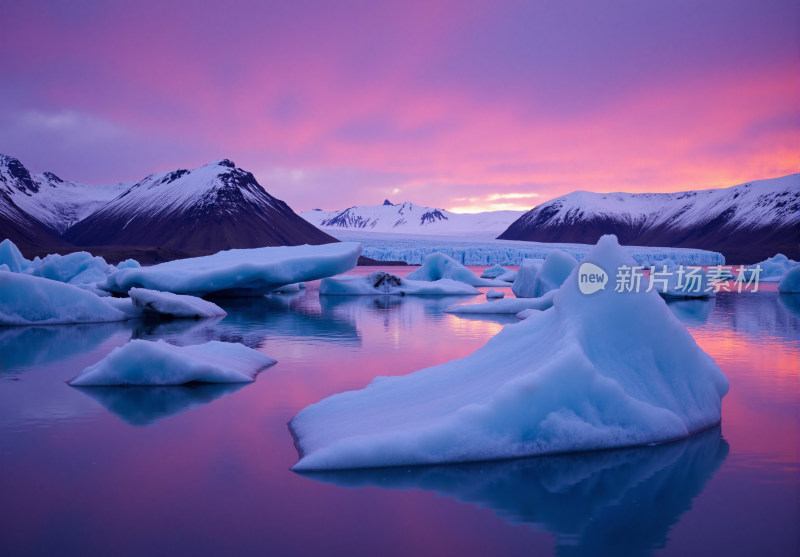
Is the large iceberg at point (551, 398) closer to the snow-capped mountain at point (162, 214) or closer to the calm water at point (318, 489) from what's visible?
the calm water at point (318, 489)

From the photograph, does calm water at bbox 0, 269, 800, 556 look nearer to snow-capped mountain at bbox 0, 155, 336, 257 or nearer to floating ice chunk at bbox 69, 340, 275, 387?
floating ice chunk at bbox 69, 340, 275, 387

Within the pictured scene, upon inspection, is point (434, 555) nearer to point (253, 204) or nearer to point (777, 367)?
point (777, 367)

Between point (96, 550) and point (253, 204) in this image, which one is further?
point (253, 204)

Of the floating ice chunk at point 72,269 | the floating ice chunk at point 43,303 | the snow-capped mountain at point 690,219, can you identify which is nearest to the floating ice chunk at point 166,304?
the floating ice chunk at point 43,303

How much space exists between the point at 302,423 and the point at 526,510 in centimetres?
216

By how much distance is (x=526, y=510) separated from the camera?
351 centimetres

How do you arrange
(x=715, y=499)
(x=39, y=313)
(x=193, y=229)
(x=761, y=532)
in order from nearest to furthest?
1. (x=761, y=532)
2. (x=715, y=499)
3. (x=39, y=313)
4. (x=193, y=229)

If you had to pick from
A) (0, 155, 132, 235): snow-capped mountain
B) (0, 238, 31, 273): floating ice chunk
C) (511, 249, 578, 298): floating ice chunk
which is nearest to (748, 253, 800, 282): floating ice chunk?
(511, 249, 578, 298): floating ice chunk

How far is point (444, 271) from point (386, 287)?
4.74 meters

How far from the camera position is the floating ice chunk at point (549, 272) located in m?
17.5

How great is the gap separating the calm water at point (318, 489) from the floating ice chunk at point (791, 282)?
58.5ft

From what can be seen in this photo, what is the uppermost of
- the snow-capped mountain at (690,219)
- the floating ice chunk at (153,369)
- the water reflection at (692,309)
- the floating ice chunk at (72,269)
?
the snow-capped mountain at (690,219)

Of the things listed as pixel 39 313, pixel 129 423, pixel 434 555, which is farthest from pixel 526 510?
pixel 39 313

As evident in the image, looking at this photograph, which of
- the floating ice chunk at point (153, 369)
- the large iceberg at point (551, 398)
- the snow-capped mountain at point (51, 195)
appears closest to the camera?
the large iceberg at point (551, 398)
